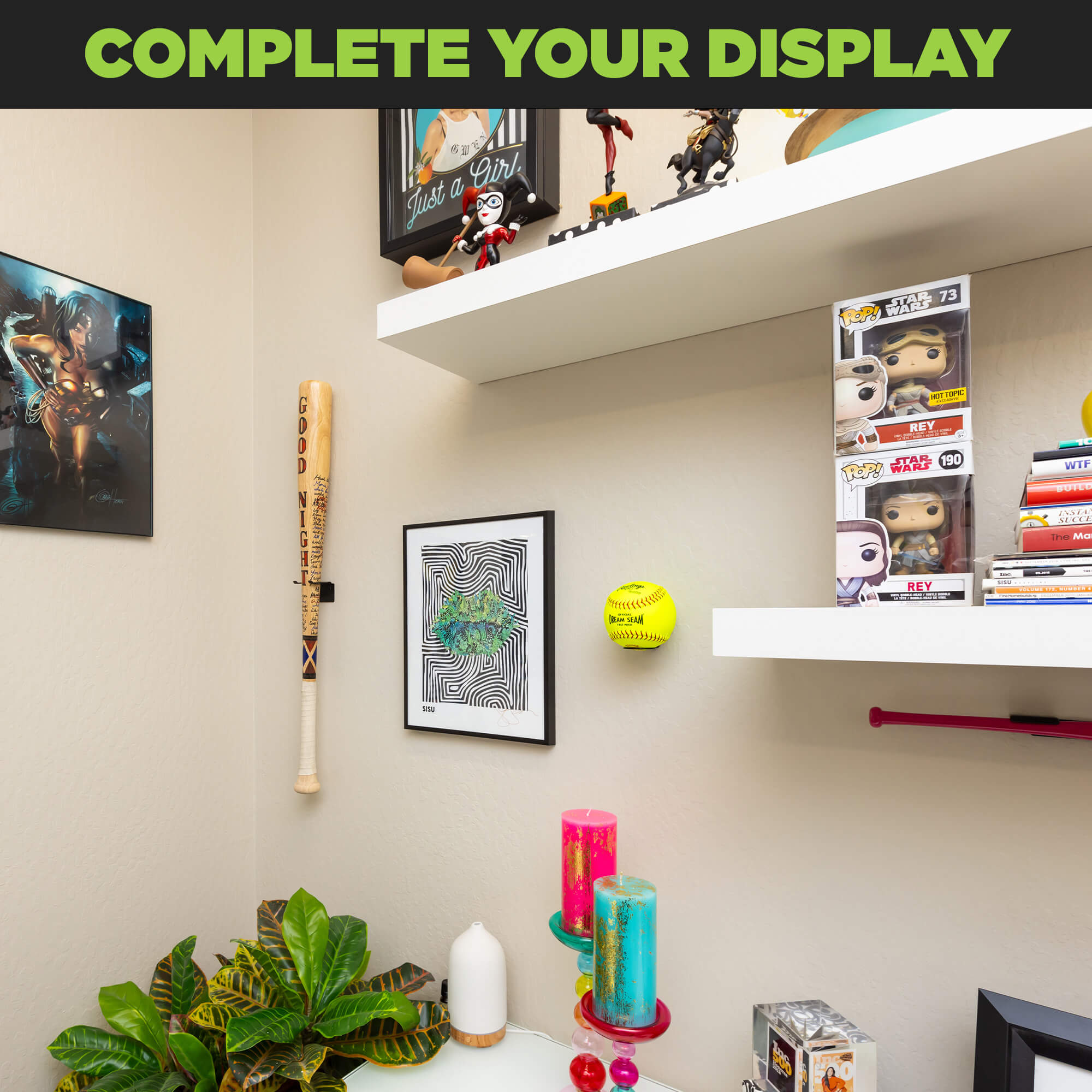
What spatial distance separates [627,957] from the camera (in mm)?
892

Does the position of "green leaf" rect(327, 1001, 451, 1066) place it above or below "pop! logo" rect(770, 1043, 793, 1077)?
below

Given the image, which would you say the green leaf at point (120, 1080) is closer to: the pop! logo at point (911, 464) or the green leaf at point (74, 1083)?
the green leaf at point (74, 1083)

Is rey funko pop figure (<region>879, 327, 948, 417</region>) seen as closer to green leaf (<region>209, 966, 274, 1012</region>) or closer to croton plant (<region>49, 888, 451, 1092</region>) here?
croton plant (<region>49, 888, 451, 1092</region>)

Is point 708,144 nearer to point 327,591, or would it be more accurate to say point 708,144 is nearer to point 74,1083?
point 327,591

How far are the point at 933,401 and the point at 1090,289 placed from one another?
28 centimetres

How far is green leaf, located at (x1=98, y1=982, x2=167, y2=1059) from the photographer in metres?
1.25

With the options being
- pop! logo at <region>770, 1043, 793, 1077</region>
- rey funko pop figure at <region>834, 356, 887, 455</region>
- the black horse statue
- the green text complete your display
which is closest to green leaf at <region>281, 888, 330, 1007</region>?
pop! logo at <region>770, 1043, 793, 1077</region>

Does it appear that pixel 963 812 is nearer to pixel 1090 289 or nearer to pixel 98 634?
pixel 1090 289

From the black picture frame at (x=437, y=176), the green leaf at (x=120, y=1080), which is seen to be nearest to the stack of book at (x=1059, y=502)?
the black picture frame at (x=437, y=176)

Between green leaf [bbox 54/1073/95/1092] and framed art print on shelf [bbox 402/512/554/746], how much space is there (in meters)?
0.79

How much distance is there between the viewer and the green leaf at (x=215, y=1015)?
1.12 m

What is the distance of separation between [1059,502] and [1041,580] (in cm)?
8

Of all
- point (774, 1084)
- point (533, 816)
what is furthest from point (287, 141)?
point (774, 1084)

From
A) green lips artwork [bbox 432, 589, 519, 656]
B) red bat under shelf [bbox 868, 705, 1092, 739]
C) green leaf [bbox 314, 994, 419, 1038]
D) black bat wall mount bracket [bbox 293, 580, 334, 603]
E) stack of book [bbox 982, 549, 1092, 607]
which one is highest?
stack of book [bbox 982, 549, 1092, 607]
